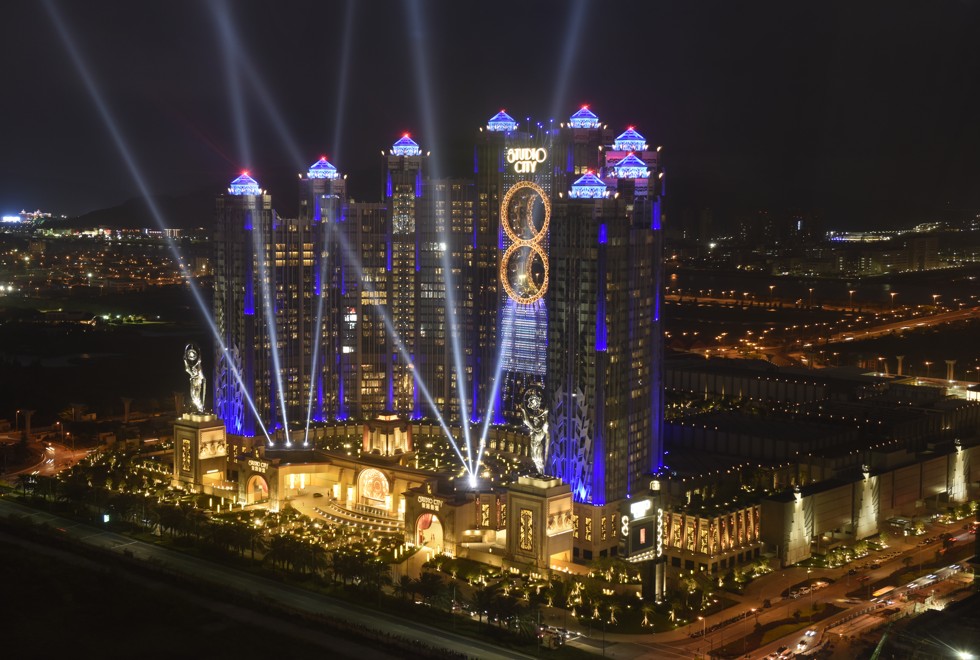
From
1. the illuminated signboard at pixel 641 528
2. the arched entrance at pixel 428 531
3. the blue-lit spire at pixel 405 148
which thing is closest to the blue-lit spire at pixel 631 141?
the blue-lit spire at pixel 405 148

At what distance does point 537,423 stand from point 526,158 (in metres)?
23.7

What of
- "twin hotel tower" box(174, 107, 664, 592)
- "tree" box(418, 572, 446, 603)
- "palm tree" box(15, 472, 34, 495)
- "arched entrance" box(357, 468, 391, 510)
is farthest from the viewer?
"palm tree" box(15, 472, 34, 495)

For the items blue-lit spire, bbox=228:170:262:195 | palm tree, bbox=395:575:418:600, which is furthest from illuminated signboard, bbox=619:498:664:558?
blue-lit spire, bbox=228:170:262:195

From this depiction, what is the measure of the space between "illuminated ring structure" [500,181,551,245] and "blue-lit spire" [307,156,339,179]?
1141cm

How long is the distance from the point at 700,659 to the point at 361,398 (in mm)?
39009

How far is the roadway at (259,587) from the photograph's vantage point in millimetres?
44938

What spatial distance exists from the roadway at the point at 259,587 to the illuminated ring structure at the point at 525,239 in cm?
2618

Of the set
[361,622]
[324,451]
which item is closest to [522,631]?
[361,622]

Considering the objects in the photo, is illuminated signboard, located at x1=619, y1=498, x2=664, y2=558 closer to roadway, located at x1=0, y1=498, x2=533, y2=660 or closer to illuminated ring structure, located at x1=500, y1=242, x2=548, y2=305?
roadway, located at x1=0, y1=498, x2=533, y2=660

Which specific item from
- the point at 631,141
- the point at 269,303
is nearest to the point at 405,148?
the point at 269,303

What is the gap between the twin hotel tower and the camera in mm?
56656

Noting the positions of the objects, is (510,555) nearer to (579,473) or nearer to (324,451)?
(579,473)

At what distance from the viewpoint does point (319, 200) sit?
3031 inches

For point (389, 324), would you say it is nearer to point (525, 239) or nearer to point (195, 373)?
point (525, 239)
